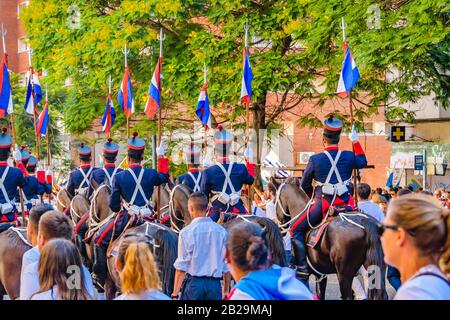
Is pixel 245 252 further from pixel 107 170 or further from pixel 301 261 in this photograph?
pixel 107 170

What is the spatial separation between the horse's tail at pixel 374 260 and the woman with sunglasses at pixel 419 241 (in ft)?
21.5

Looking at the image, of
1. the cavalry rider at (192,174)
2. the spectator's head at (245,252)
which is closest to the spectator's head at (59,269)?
the spectator's head at (245,252)

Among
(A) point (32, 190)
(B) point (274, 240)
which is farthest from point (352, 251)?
(A) point (32, 190)

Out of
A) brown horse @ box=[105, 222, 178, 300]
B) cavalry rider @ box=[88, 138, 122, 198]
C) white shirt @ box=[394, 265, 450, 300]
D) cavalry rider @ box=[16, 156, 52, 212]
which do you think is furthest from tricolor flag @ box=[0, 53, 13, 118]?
white shirt @ box=[394, 265, 450, 300]

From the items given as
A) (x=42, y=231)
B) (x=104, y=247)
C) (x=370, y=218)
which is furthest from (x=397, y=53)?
(x=42, y=231)

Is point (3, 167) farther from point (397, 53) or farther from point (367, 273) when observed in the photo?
point (397, 53)

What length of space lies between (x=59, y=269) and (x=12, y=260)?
4.70 meters

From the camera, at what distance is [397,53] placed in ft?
57.4

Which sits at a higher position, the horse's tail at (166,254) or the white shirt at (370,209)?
the white shirt at (370,209)

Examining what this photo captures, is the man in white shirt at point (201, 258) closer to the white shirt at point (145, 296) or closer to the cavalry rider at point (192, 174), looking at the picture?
the white shirt at point (145, 296)

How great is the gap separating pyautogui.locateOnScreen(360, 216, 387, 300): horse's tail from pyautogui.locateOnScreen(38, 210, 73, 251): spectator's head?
5174mm

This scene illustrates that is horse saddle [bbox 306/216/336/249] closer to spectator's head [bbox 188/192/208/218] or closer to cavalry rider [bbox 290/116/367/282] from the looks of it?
cavalry rider [bbox 290/116/367/282]

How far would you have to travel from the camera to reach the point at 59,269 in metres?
5.48

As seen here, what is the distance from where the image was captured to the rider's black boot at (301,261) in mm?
11805
